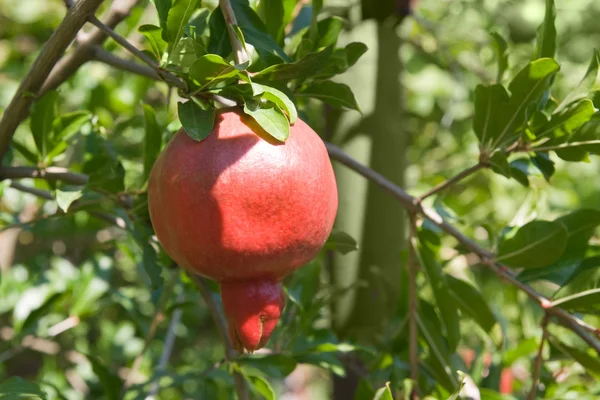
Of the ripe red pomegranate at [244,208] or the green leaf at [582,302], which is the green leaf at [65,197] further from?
the green leaf at [582,302]

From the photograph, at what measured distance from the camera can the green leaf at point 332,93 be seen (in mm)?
730

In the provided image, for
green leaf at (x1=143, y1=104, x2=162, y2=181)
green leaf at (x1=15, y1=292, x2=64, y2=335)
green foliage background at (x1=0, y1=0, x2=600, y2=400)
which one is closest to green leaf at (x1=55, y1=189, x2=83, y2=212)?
green foliage background at (x1=0, y1=0, x2=600, y2=400)

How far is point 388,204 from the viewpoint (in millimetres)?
1199

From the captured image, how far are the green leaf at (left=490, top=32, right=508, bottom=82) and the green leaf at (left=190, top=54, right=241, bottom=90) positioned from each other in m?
0.34

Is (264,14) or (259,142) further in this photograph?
(264,14)

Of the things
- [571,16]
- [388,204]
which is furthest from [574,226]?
[571,16]

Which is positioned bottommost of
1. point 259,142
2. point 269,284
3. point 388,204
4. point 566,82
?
point 566,82

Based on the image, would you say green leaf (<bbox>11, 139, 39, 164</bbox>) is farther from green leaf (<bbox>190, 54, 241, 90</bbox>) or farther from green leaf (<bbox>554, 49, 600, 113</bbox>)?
green leaf (<bbox>554, 49, 600, 113</bbox>)

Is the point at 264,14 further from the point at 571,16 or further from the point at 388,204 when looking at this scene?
the point at 571,16

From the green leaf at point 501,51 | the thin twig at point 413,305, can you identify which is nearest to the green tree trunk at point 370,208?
the thin twig at point 413,305

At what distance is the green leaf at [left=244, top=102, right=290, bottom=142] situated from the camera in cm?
54

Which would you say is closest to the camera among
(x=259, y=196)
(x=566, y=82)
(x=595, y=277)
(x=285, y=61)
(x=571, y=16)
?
(x=259, y=196)

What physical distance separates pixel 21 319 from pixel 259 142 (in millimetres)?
751

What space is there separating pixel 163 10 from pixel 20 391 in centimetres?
37
